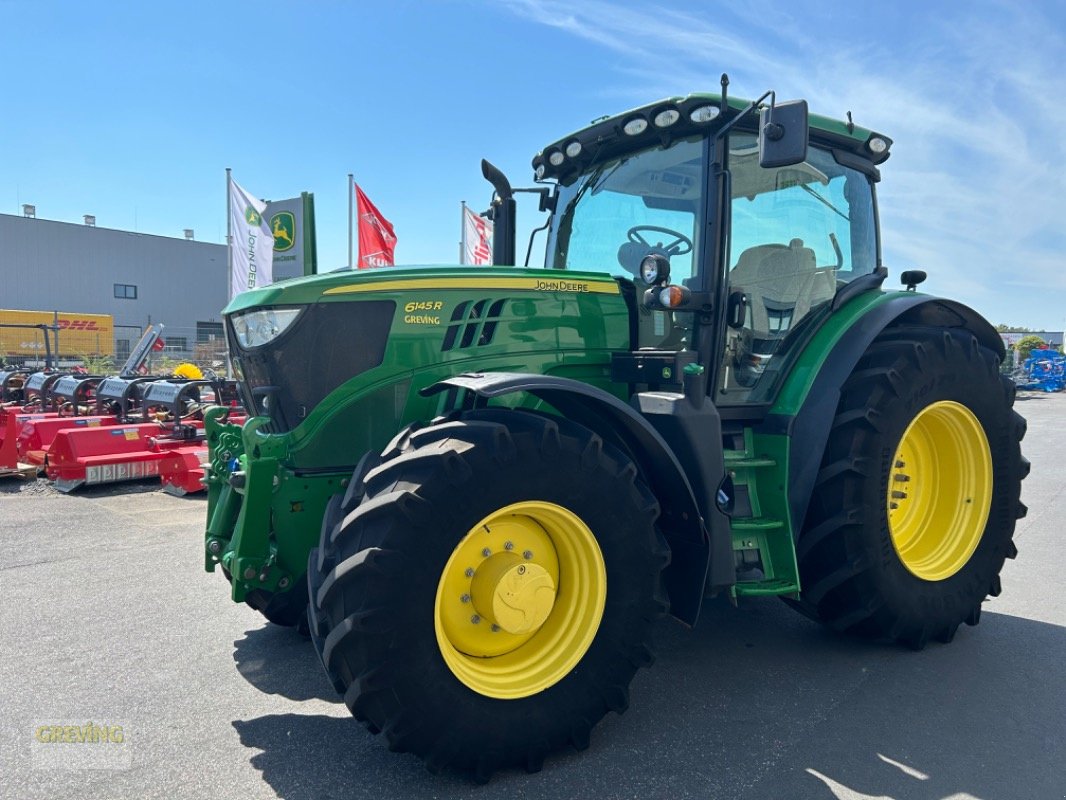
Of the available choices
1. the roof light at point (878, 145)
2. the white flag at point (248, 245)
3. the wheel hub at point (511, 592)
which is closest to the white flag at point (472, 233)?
the white flag at point (248, 245)

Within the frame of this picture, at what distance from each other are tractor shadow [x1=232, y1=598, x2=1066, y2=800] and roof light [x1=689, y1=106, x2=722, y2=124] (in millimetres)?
2618

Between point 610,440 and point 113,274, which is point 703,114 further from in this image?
point 113,274

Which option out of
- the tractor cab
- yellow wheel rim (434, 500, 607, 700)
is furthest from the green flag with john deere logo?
yellow wheel rim (434, 500, 607, 700)

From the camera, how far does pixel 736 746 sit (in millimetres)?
2994

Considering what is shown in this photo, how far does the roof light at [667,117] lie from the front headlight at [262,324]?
75.6 inches

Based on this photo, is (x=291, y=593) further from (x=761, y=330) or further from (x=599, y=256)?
(x=761, y=330)

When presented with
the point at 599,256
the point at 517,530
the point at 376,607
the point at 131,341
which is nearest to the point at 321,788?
the point at 376,607

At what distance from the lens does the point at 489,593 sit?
110 inches

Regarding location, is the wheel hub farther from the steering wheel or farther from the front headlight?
the steering wheel

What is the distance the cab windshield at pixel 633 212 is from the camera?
3.87m

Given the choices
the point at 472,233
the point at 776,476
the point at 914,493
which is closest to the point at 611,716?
the point at 776,476

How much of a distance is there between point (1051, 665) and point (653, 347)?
99.3 inches

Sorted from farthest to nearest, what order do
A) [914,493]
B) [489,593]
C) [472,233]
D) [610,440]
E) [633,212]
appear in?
[472,233]
[914,493]
[633,212]
[610,440]
[489,593]

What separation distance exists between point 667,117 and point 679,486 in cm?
181
